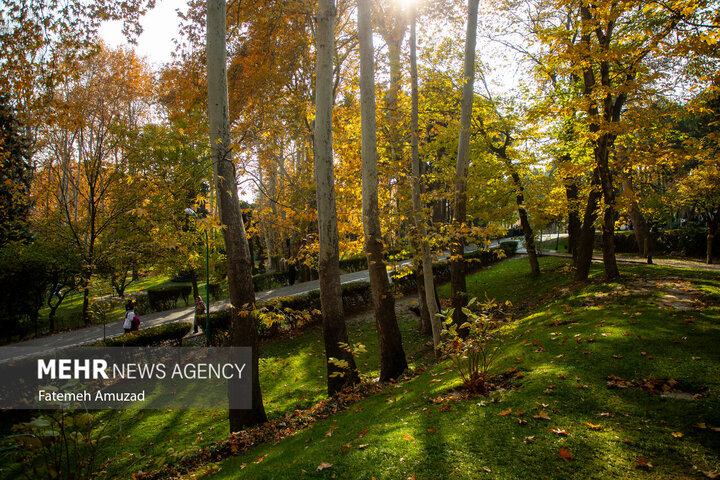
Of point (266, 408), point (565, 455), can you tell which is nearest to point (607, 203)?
point (565, 455)

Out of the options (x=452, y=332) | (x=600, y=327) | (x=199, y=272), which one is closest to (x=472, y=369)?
(x=452, y=332)

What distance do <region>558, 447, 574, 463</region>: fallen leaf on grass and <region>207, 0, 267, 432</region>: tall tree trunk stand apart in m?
4.44

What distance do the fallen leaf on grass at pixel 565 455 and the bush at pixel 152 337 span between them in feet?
35.9

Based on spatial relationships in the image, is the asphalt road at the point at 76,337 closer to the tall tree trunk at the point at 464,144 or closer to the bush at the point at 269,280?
the bush at the point at 269,280

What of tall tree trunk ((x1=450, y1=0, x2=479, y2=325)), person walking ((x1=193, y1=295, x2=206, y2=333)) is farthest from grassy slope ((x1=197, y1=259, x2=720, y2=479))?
person walking ((x1=193, y1=295, x2=206, y2=333))

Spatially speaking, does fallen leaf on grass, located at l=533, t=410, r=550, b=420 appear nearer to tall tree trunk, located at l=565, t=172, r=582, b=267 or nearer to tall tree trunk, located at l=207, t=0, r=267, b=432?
tall tree trunk, located at l=207, t=0, r=267, b=432

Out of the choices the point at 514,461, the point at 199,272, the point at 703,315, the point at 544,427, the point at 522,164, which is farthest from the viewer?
the point at 199,272

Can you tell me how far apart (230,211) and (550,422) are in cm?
A: 513

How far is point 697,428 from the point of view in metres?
2.97

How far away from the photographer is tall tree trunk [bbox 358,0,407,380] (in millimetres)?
6730

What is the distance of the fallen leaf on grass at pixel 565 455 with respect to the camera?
2.73 m

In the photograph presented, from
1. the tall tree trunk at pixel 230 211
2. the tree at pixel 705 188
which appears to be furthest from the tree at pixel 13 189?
the tree at pixel 705 188

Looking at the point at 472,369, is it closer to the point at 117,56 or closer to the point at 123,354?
the point at 123,354

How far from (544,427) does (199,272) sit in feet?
52.1
